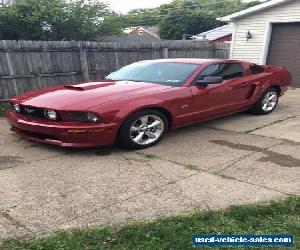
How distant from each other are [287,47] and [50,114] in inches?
401

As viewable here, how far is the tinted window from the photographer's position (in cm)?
646

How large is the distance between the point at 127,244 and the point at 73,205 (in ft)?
3.05

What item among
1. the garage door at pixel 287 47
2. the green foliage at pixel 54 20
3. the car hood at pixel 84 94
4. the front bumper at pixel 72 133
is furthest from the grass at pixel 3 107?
the green foliage at pixel 54 20

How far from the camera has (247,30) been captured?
14.2 m

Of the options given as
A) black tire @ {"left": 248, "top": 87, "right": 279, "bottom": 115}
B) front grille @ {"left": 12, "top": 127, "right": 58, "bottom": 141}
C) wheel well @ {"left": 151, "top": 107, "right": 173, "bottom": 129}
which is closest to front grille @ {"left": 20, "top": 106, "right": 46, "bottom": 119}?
front grille @ {"left": 12, "top": 127, "right": 58, "bottom": 141}

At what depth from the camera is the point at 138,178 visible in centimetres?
443

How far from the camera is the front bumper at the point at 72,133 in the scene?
5.04 m

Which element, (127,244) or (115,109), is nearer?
(127,244)

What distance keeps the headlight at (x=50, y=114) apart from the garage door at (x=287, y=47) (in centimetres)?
1004

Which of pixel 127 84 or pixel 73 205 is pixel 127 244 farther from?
pixel 127 84

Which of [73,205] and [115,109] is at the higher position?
[115,109]

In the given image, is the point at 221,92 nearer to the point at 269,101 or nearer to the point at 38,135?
the point at 269,101

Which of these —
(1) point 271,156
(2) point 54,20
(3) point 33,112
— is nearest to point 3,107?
(3) point 33,112

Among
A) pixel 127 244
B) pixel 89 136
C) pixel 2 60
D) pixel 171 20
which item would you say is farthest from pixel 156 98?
pixel 171 20
